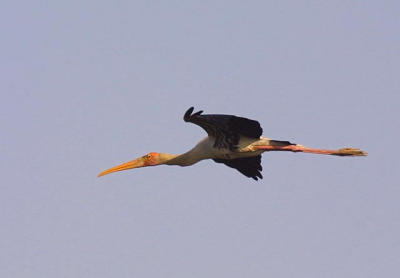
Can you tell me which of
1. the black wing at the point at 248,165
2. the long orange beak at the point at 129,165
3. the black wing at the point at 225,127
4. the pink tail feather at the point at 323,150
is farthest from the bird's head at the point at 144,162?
the pink tail feather at the point at 323,150

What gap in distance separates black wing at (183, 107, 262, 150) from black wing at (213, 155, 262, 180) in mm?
2048

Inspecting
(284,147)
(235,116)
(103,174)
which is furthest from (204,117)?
(103,174)

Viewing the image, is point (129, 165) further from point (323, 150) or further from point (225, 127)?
point (323, 150)

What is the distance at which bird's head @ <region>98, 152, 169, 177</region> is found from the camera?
125 feet

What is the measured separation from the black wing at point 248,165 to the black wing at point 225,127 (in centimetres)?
205

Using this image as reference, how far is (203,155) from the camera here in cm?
3638

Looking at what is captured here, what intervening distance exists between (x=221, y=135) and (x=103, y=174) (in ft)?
14.9

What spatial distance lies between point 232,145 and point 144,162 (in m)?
4.05

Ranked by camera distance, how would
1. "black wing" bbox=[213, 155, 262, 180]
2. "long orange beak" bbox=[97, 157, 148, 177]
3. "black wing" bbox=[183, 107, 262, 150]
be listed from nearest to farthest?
"black wing" bbox=[183, 107, 262, 150]
"black wing" bbox=[213, 155, 262, 180]
"long orange beak" bbox=[97, 157, 148, 177]

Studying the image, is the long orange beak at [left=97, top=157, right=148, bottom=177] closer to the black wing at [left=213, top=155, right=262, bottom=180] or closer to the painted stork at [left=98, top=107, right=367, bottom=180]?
the painted stork at [left=98, top=107, right=367, bottom=180]

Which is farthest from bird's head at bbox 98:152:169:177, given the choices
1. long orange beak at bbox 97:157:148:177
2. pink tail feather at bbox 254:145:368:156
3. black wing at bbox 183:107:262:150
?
pink tail feather at bbox 254:145:368:156

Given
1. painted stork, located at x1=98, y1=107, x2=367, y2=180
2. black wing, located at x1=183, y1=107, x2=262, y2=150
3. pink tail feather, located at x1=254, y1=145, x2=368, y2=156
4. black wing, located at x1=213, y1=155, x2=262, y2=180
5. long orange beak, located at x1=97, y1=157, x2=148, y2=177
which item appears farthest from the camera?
long orange beak, located at x1=97, y1=157, x2=148, y2=177

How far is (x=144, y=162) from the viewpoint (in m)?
38.8

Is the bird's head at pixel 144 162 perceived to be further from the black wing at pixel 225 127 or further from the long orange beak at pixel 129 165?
the black wing at pixel 225 127
